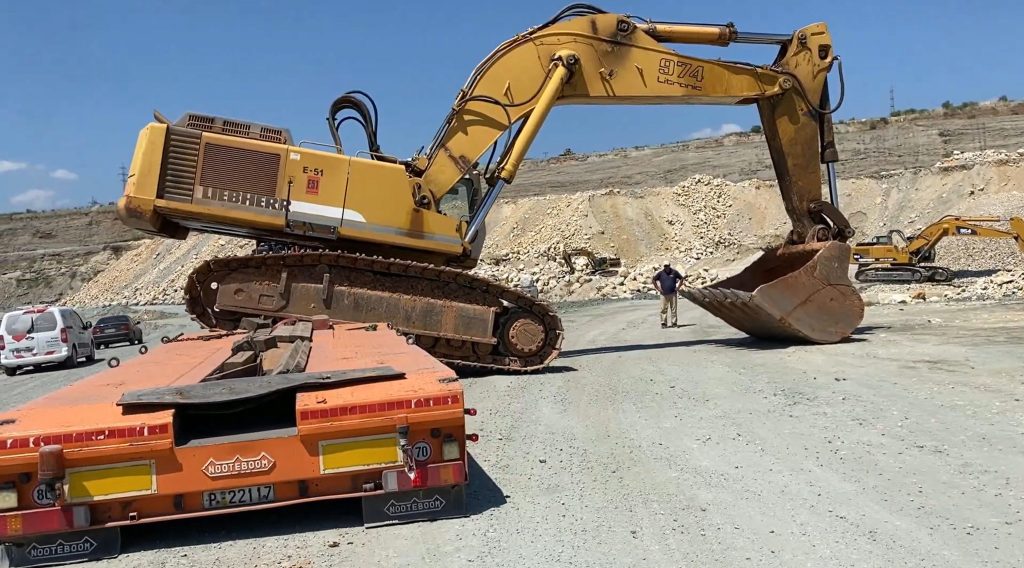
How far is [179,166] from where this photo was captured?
38.7 feet

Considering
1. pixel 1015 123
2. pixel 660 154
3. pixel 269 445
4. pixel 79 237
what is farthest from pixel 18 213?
pixel 269 445

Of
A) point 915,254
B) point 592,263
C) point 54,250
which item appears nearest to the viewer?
point 915,254

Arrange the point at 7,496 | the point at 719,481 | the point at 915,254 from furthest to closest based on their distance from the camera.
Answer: the point at 915,254 → the point at 719,481 → the point at 7,496

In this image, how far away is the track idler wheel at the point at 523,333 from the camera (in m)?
12.3

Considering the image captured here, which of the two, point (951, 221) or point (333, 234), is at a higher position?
point (951, 221)

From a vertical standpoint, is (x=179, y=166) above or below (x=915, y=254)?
below

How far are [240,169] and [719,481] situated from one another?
8296 millimetres

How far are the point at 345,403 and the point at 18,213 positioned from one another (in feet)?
362

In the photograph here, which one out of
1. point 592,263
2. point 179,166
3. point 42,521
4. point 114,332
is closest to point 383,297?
point 179,166

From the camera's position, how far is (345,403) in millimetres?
5230

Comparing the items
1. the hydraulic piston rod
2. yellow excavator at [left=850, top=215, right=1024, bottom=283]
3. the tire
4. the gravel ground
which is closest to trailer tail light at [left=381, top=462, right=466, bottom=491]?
the gravel ground

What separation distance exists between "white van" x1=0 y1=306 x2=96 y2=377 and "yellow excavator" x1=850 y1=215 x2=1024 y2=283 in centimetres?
2263

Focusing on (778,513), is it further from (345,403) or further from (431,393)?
(345,403)

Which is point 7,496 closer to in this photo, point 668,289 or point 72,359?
point 668,289
